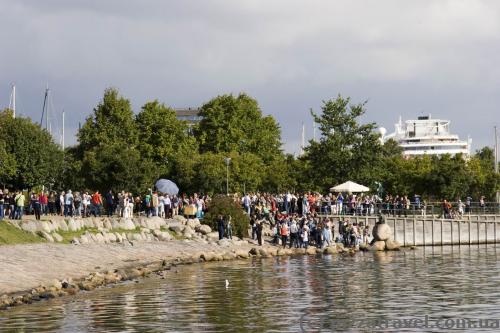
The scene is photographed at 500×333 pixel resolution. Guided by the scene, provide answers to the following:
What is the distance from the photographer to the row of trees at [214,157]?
3401 inches

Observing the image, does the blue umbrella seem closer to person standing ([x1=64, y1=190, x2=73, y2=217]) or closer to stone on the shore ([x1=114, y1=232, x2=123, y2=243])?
person standing ([x1=64, y1=190, x2=73, y2=217])

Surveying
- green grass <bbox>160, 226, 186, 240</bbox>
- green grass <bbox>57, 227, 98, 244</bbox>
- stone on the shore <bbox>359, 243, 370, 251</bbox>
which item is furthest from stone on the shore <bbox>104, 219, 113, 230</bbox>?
stone on the shore <bbox>359, 243, 370, 251</bbox>

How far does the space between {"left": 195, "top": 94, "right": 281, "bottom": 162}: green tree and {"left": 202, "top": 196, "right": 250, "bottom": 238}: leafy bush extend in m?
48.7

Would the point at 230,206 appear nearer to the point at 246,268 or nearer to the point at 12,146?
the point at 246,268

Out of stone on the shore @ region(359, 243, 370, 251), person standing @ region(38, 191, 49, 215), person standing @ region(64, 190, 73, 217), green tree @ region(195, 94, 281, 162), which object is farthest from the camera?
green tree @ region(195, 94, 281, 162)

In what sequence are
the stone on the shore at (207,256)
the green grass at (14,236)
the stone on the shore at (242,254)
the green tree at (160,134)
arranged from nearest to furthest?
the green grass at (14,236)
the stone on the shore at (207,256)
the stone on the shore at (242,254)
the green tree at (160,134)

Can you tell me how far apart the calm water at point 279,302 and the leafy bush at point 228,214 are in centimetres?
1425

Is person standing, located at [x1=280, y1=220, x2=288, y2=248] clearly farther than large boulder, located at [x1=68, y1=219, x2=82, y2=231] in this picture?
Yes

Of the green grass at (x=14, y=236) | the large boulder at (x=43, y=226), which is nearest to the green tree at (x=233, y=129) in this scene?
the large boulder at (x=43, y=226)

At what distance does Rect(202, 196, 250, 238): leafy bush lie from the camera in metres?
68.9

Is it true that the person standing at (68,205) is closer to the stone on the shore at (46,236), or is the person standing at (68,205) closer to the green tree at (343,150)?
the stone on the shore at (46,236)

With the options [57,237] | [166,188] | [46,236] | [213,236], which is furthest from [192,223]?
[46,236]

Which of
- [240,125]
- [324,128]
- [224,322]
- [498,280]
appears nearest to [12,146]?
[324,128]

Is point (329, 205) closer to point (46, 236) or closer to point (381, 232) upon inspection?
point (381, 232)
